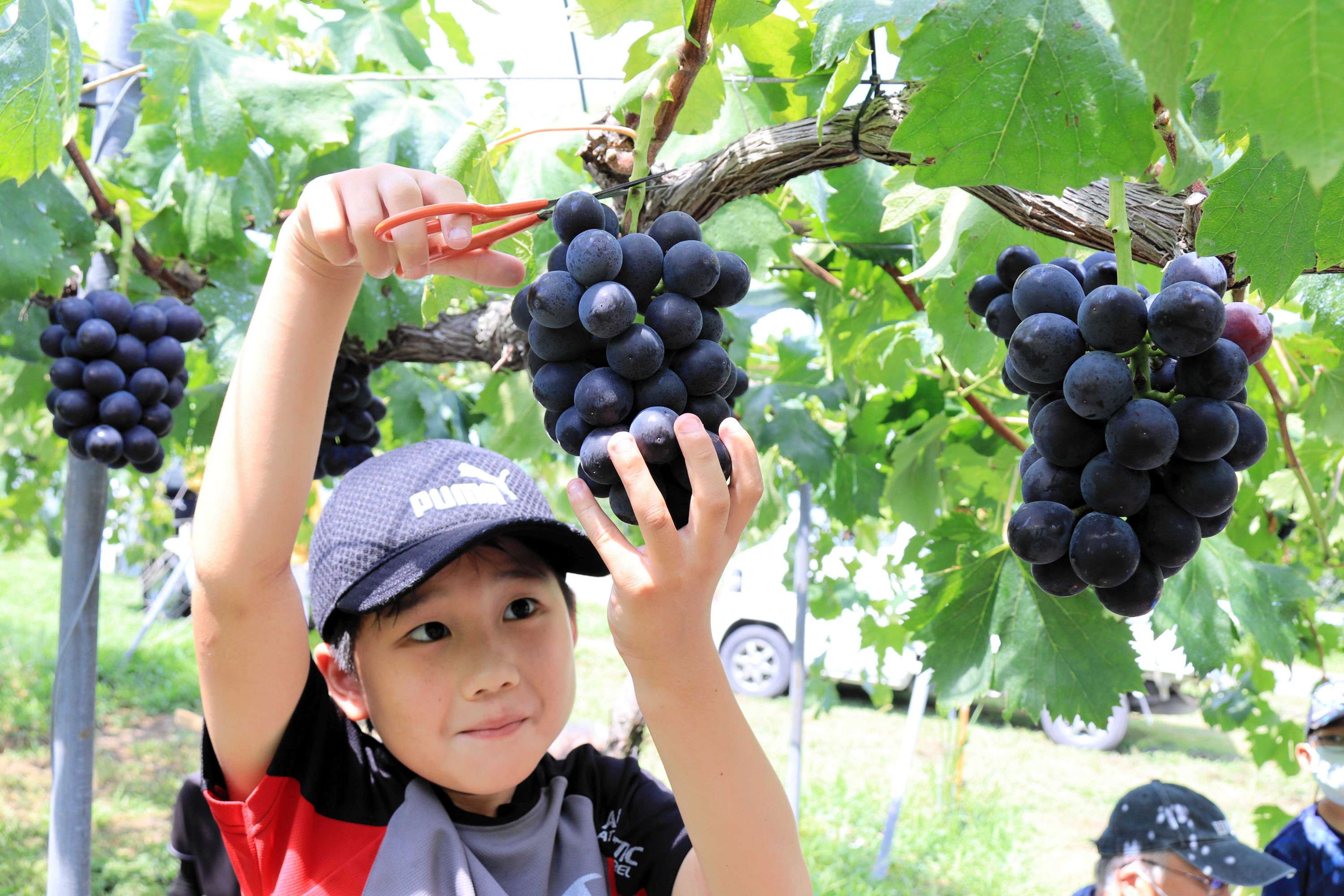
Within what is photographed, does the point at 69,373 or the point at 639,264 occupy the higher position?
the point at 69,373

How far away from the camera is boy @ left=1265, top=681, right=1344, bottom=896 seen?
8.07ft

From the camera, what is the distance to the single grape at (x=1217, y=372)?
2.19ft

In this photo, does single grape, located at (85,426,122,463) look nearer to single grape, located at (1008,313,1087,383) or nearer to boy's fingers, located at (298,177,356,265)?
boy's fingers, located at (298,177,356,265)

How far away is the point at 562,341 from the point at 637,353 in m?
0.08

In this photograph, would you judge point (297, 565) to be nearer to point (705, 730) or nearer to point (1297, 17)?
point (705, 730)

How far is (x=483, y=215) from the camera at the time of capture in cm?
80

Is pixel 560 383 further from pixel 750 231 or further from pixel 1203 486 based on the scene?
pixel 750 231

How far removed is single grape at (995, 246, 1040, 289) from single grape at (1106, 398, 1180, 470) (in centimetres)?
29

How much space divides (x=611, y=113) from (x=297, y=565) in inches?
256

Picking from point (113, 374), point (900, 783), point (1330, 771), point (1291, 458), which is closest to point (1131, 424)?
point (1291, 458)

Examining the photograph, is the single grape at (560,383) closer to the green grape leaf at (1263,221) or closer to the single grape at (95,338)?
the green grape leaf at (1263,221)

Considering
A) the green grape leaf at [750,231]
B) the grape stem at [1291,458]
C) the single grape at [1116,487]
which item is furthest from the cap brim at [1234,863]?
the single grape at [1116,487]

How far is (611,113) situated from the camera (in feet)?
3.04

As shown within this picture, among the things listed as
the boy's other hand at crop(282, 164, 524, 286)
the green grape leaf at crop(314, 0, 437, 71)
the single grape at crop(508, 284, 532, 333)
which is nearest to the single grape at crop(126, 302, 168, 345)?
the green grape leaf at crop(314, 0, 437, 71)
